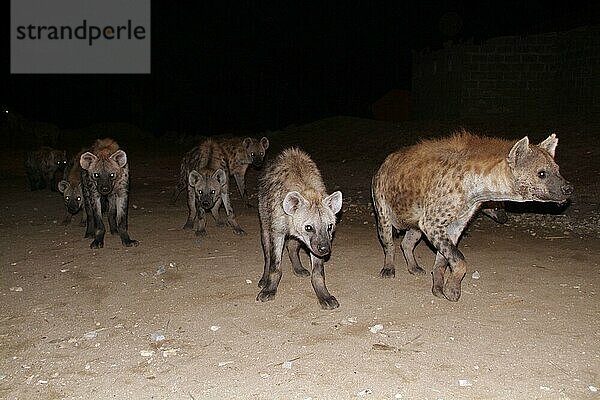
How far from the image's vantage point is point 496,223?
225 inches

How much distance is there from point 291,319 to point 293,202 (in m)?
0.63

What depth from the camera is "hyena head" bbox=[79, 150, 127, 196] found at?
16.4 feet

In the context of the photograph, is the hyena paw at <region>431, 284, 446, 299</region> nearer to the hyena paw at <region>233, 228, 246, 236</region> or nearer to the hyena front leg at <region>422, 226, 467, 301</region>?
the hyena front leg at <region>422, 226, 467, 301</region>

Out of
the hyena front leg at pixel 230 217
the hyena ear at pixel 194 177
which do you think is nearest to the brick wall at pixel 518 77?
the hyena front leg at pixel 230 217

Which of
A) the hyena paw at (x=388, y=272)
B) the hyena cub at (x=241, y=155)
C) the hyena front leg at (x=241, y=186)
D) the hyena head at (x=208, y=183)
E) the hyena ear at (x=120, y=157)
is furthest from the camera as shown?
the hyena cub at (x=241, y=155)

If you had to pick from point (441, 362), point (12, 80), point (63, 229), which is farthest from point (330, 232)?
point (12, 80)

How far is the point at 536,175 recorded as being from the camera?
11.8ft

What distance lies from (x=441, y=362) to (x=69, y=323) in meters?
1.89

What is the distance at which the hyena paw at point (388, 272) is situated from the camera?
4.13 metres

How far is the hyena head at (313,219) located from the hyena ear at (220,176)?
194 cm

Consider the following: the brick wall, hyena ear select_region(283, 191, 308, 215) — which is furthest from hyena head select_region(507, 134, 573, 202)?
the brick wall

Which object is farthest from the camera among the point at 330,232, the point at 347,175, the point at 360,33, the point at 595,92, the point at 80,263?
the point at 360,33

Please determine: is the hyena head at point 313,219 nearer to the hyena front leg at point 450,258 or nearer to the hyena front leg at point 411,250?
the hyena front leg at point 450,258

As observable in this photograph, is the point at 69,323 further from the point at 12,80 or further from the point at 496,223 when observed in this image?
the point at 12,80
